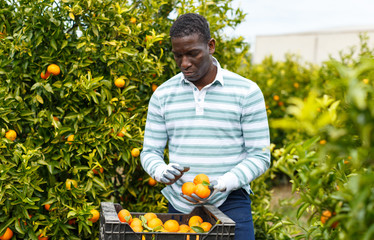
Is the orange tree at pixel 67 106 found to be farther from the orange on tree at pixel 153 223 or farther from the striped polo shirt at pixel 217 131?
the orange on tree at pixel 153 223

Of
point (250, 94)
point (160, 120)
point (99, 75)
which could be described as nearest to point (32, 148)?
point (99, 75)

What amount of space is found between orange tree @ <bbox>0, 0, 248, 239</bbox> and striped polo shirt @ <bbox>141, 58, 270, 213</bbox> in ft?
1.77

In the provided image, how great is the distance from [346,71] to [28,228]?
2100 mm

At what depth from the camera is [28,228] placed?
248cm

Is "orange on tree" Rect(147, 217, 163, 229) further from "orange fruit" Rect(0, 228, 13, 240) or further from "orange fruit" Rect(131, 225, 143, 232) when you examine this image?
"orange fruit" Rect(0, 228, 13, 240)

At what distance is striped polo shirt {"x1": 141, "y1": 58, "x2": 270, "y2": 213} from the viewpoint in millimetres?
2070

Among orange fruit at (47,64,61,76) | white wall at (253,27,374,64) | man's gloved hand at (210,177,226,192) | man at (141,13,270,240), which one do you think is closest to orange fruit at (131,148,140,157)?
man at (141,13,270,240)

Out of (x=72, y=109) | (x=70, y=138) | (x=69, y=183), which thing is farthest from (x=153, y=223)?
(x=72, y=109)

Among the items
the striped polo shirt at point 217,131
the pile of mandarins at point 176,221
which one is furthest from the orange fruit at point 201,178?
the striped polo shirt at point 217,131

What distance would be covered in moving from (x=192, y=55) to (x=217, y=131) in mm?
390

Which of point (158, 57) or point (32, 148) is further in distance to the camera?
point (158, 57)

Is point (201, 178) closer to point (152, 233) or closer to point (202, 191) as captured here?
point (202, 191)

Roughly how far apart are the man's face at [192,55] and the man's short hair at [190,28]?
0.07 feet

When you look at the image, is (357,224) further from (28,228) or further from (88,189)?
(28,228)
